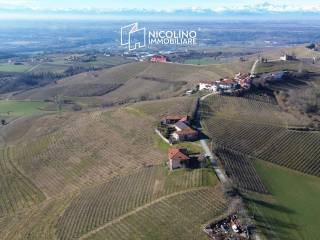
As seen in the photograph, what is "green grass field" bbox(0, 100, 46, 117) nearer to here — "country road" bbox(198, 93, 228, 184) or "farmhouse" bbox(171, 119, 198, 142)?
"farmhouse" bbox(171, 119, 198, 142)

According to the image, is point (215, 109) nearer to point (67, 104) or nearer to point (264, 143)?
point (264, 143)

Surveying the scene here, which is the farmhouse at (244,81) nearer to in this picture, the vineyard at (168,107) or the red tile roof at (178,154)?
the vineyard at (168,107)

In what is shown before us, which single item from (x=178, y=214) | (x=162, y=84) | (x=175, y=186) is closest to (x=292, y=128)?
(x=175, y=186)

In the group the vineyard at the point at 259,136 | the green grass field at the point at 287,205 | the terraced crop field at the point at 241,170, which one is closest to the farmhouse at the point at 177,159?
the terraced crop field at the point at 241,170

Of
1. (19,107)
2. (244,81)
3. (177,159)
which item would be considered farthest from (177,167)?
(19,107)

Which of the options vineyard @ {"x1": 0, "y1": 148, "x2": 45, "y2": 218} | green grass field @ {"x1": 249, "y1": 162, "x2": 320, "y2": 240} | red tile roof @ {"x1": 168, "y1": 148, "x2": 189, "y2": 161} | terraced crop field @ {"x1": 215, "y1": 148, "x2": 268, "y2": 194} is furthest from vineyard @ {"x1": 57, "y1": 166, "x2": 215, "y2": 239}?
A: vineyard @ {"x1": 0, "y1": 148, "x2": 45, "y2": 218}

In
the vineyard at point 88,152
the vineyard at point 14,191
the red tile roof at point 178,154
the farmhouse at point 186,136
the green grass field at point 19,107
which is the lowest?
the green grass field at point 19,107

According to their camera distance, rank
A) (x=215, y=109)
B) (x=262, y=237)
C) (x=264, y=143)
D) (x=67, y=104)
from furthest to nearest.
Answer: (x=67, y=104), (x=215, y=109), (x=264, y=143), (x=262, y=237)
